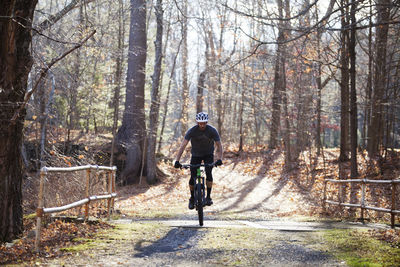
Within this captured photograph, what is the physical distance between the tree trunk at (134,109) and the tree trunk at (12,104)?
15970 millimetres

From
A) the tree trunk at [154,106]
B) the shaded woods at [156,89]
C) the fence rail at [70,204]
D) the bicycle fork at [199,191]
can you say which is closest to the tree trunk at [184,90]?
the shaded woods at [156,89]

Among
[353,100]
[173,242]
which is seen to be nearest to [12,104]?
[173,242]

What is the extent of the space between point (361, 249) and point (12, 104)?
6010 mm

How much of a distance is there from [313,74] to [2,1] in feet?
72.4

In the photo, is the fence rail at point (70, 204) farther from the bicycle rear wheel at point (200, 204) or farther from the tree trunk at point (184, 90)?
the tree trunk at point (184, 90)

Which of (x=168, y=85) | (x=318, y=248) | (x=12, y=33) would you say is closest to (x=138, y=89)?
(x=168, y=85)

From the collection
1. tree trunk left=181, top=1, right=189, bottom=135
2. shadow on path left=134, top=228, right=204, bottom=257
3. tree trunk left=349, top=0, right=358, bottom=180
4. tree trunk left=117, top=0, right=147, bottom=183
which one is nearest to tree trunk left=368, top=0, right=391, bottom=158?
tree trunk left=349, top=0, right=358, bottom=180

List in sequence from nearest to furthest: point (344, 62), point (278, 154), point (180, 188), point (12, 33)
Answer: point (12, 33) → point (344, 62) → point (180, 188) → point (278, 154)

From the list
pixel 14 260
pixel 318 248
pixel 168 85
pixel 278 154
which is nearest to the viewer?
pixel 14 260

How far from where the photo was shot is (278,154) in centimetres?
3027

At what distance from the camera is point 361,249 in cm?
687

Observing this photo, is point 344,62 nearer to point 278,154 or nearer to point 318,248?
point 278,154

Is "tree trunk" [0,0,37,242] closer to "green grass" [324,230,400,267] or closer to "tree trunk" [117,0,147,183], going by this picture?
"green grass" [324,230,400,267]

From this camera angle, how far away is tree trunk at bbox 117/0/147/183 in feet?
78.9
